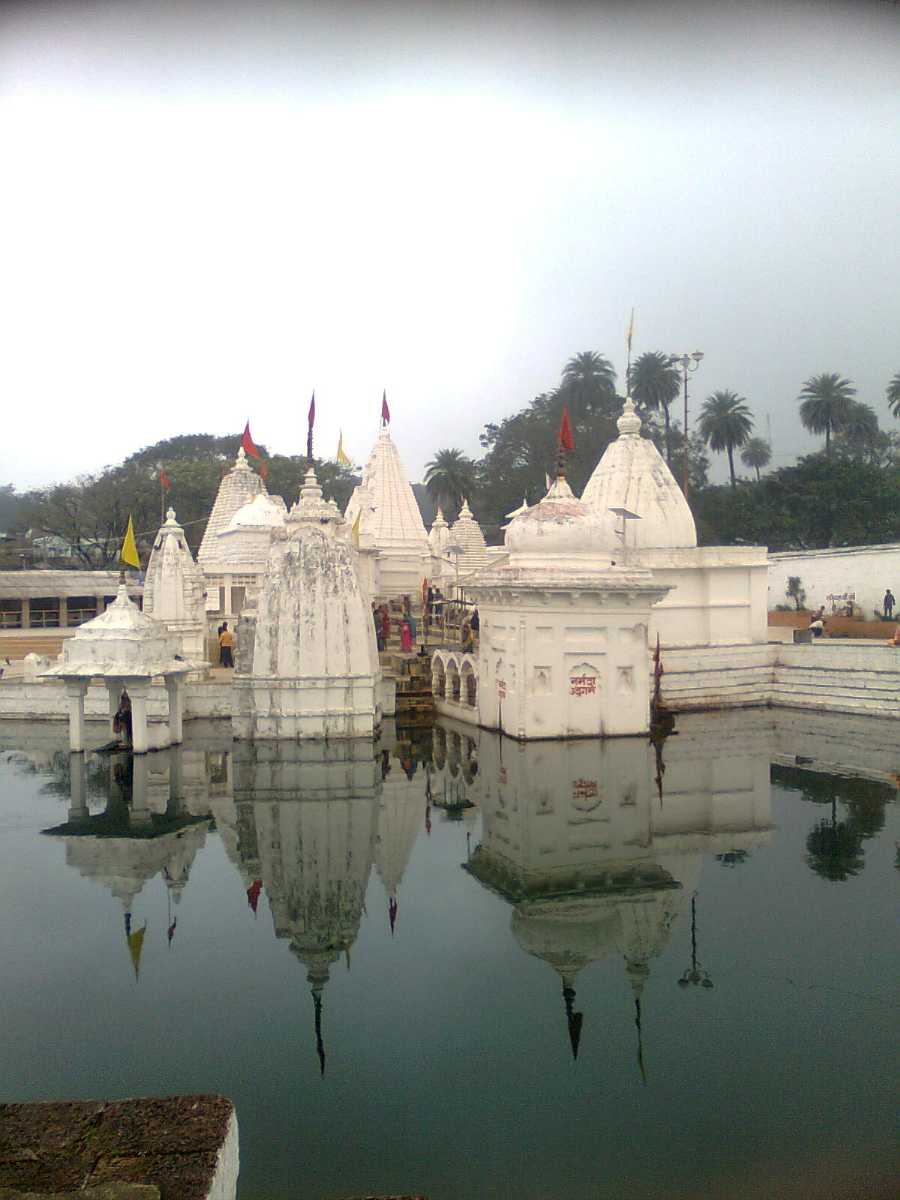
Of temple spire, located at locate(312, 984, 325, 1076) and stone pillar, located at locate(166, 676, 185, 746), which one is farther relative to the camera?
stone pillar, located at locate(166, 676, 185, 746)

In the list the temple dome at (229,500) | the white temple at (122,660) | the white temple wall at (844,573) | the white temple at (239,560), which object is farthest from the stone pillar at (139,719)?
the white temple wall at (844,573)

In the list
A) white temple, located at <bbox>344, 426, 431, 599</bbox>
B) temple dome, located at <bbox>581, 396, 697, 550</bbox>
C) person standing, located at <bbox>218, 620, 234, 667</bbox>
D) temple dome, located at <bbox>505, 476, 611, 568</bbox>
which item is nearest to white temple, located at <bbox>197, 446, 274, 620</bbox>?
person standing, located at <bbox>218, 620, 234, 667</bbox>

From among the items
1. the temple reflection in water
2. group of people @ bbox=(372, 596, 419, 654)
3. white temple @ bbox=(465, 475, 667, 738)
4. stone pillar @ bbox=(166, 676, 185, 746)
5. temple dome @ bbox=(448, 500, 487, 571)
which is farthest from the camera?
temple dome @ bbox=(448, 500, 487, 571)

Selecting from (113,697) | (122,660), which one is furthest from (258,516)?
(122,660)

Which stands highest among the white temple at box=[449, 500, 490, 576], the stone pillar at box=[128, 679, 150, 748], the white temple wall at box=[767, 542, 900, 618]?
the white temple at box=[449, 500, 490, 576]

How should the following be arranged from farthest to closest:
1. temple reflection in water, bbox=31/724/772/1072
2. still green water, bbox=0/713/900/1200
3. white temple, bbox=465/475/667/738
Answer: white temple, bbox=465/475/667/738 → temple reflection in water, bbox=31/724/772/1072 → still green water, bbox=0/713/900/1200

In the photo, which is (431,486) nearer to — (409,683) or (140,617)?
(409,683)

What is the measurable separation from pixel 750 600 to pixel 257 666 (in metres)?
11.0

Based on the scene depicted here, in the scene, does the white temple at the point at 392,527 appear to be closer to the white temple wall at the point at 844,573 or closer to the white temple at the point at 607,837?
the white temple at the point at 607,837

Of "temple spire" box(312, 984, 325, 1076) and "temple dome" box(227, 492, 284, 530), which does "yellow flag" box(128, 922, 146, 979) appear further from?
"temple dome" box(227, 492, 284, 530)

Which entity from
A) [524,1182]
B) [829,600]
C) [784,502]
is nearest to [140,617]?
[524,1182]

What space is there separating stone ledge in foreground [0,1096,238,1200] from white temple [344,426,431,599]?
2150 cm

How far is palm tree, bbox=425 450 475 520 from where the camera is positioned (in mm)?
50500

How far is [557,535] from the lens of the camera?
14812mm
